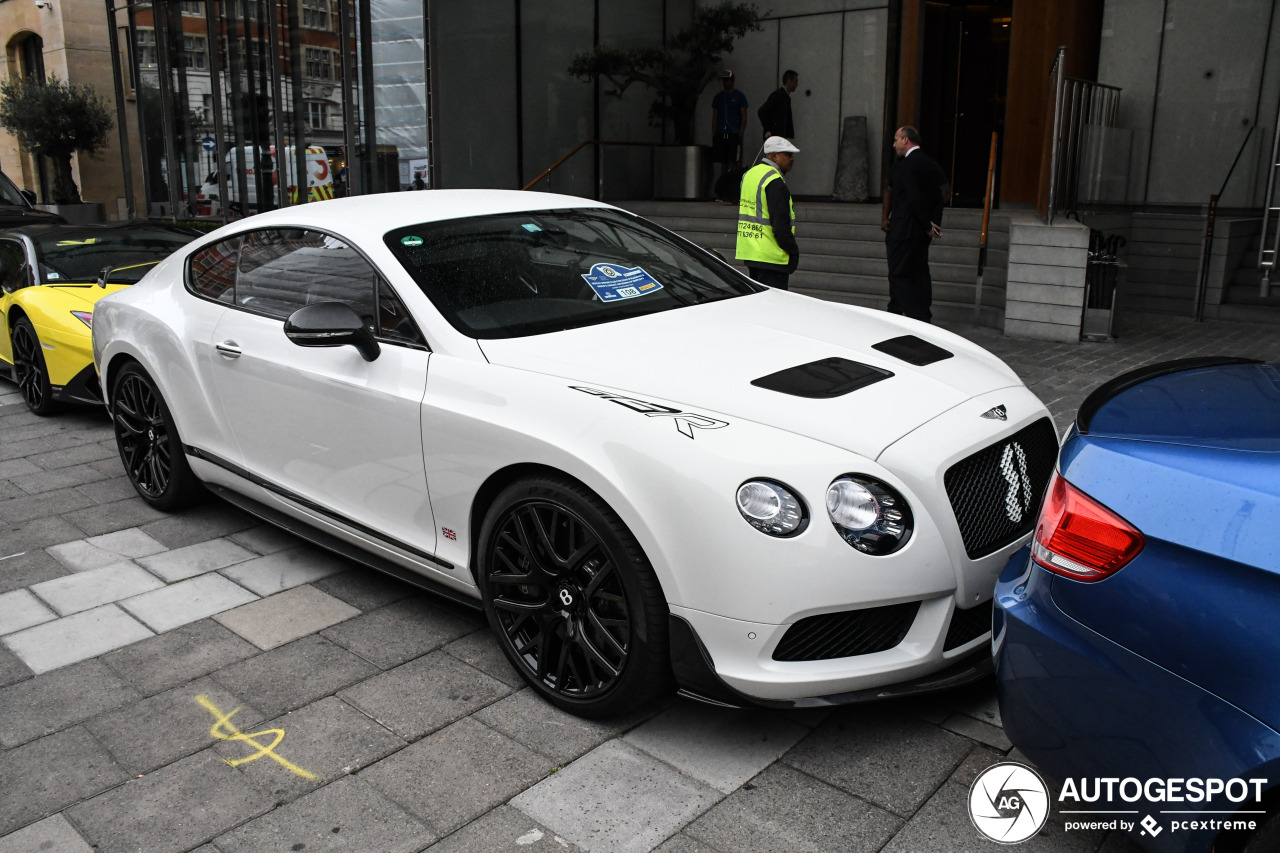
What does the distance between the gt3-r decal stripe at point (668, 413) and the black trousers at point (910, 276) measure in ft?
20.4

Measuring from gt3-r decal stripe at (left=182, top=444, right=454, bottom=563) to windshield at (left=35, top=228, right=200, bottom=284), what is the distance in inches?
125

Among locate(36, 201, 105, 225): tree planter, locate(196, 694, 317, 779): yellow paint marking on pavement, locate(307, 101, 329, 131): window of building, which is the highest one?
locate(307, 101, 329, 131): window of building

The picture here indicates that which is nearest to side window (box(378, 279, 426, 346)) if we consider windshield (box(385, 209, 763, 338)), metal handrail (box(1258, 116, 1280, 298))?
windshield (box(385, 209, 763, 338))

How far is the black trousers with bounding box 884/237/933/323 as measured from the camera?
888 centimetres

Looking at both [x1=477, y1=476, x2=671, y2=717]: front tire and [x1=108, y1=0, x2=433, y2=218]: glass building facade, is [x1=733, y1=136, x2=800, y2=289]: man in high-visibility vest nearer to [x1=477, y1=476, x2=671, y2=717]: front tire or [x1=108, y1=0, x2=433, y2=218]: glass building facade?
[x1=477, y1=476, x2=671, y2=717]: front tire

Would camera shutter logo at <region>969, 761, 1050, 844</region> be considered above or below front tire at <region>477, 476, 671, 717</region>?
below

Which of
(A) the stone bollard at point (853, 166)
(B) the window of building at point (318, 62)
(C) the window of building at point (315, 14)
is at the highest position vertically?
(C) the window of building at point (315, 14)

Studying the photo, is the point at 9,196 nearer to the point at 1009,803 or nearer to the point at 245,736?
the point at 245,736

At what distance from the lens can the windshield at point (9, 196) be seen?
1245 centimetres

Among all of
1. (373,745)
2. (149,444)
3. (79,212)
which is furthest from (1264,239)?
(79,212)

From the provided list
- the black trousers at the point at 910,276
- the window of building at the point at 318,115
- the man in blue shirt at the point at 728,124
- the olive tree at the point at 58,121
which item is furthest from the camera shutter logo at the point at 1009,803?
the olive tree at the point at 58,121

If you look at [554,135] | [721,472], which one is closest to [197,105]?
[554,135]

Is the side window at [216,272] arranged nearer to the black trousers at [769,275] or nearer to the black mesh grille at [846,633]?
the black mesh grille at [846,633]

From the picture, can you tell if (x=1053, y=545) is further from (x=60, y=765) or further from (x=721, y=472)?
(x=60, y=765)
